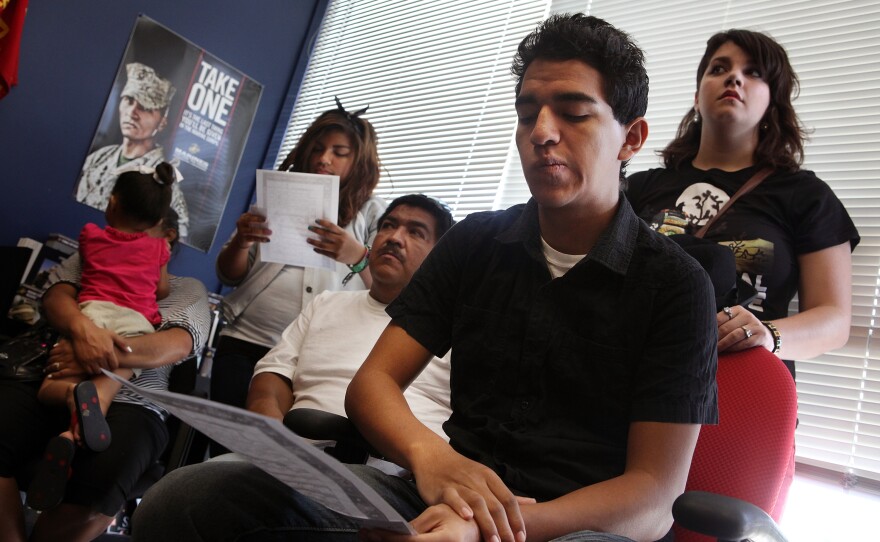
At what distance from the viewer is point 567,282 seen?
47.7 inches

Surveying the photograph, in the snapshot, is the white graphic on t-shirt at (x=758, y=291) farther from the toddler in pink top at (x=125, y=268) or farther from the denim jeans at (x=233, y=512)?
the toddler in pink top at (x=125, y=268)

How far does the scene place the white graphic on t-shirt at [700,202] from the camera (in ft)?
5.88

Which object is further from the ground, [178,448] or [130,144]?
[130,144]

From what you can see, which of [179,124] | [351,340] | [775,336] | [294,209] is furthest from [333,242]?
[179,124]

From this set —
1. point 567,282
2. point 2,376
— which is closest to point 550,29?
point 567,282

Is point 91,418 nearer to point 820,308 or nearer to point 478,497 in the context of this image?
point 478,497

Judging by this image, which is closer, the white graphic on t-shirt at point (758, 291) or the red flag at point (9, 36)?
the white graphic on t-shirt at point (758, 291)

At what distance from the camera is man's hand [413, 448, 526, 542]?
89cm

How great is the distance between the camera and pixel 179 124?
3627 mm

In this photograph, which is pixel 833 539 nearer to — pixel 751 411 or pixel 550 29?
pixel 751 411

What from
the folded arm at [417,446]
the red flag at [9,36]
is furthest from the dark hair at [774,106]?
the red flag at [9,36]

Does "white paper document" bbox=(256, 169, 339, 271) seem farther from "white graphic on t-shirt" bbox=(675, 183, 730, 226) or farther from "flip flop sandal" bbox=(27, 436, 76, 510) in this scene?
"white graphic on t-shirt" bbox=(675, 183, 730, 226)

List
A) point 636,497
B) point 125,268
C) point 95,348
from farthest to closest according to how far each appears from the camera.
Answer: point 125,268 < point 95,348 < point 636,497

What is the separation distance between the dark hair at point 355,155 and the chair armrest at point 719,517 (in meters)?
1.88
